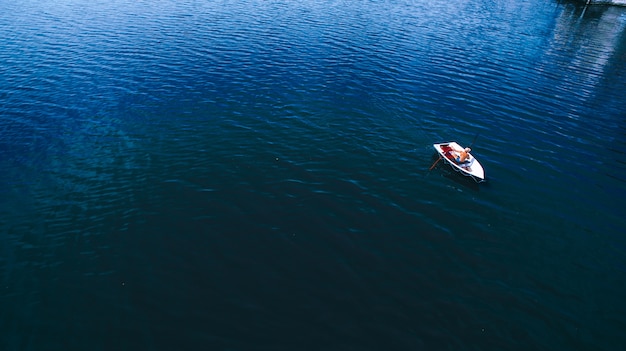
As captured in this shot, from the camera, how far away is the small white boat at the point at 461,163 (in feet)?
97.1

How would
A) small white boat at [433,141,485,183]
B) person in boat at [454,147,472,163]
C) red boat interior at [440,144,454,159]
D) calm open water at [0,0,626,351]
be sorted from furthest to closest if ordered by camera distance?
red boat interior at [440,144,454,159] → person in boat at [454,147,472,163] → small white boat at [433,141,485,183] → calm open water at [0,0,626,351]

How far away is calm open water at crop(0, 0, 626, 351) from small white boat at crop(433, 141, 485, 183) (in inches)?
38.9

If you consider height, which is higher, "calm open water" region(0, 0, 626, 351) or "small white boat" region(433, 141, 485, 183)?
"small white boat" region(433, 141, 485, 183)

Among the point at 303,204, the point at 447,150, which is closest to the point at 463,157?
the point at 447,150

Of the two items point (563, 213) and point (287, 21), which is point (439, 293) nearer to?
point (563, 213)

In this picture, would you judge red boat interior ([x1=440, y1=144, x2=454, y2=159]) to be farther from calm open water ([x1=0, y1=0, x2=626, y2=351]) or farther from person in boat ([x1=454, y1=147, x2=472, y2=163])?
calm open water ([x1=0, y1=0, x2=626, y2=351])

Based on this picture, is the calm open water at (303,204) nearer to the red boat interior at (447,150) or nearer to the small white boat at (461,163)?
the small white boat at (461,163)

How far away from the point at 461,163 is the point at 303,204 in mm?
15491

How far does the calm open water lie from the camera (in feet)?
63.8

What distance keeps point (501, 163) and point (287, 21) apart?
6339 cm

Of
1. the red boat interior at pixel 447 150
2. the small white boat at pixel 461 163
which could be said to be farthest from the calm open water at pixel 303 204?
the red boat interior at pixel 447 150

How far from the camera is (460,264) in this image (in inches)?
905

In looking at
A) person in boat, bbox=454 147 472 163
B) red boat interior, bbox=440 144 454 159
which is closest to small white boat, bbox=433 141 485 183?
red boat interior, bbox=440 144 454 159

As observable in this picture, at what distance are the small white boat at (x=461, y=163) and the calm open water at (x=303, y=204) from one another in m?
0.99
